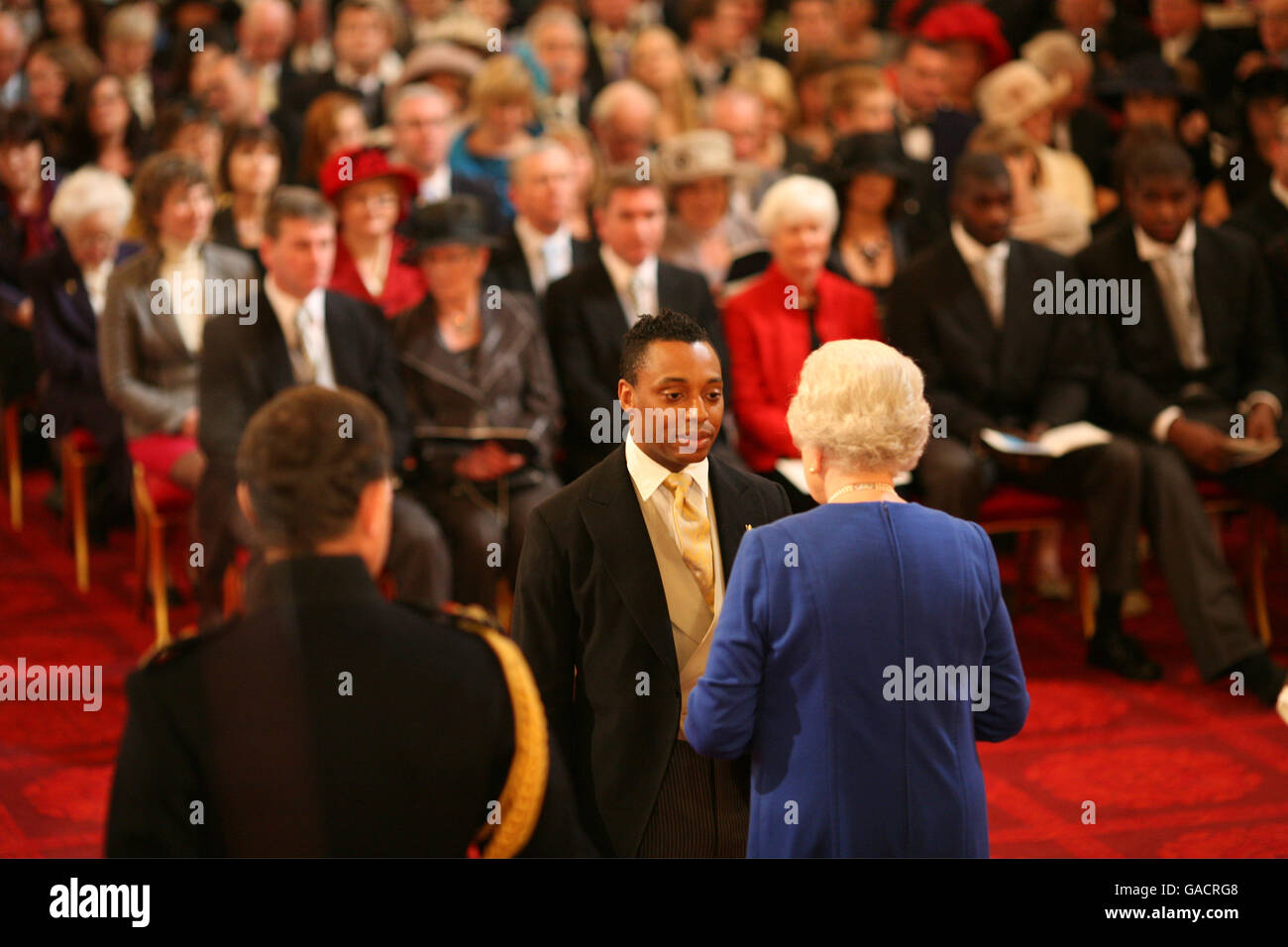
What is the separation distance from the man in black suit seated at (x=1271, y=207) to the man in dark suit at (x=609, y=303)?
198 cm

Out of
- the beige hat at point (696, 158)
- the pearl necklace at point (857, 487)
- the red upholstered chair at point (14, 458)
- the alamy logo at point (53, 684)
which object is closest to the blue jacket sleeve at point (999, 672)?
the pearl necklace at point (857, 487)

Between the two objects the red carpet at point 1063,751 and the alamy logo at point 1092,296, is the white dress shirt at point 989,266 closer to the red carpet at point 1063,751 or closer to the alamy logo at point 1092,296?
the alamy logo at point 1092,296

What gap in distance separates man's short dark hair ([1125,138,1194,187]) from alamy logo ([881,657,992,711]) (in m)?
3.34

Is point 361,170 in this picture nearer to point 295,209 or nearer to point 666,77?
point 295,209

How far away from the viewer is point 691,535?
8.68 ft

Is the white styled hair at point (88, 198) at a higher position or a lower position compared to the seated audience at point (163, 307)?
higher

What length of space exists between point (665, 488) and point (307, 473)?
0.93 metres

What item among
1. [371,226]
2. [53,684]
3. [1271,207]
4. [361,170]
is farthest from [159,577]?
[1271,207]

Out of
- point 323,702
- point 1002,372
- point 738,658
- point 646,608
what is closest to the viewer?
point 323,702

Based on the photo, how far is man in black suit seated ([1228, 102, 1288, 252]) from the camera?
555cm

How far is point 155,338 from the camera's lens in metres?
4.99

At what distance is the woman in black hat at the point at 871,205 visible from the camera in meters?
5.65

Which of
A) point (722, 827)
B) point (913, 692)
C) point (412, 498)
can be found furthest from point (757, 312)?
point (913, 692)
